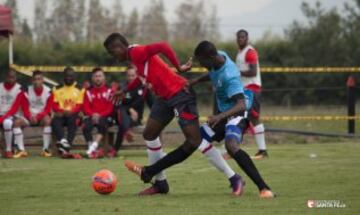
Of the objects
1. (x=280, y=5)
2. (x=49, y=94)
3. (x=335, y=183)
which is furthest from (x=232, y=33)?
(x=280, y=5)

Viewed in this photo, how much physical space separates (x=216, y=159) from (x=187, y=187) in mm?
921

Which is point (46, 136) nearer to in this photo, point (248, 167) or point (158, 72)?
point (158, 72)

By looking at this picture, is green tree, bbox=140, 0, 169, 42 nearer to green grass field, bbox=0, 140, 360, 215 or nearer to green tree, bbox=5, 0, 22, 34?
green tree, bbox=5, 0, 22, 34

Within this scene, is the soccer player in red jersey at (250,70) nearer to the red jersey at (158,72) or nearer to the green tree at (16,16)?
the red jersey at (158,72)

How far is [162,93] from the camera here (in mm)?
11750

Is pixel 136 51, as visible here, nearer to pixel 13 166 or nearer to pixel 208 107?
pixel 13 166

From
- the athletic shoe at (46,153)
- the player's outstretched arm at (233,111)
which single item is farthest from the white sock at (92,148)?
the player's outstretched arm at (233,111)

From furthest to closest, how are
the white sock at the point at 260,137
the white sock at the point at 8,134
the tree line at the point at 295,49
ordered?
the tree line at the point at 295,49, the white sock at the point at 8,134, the white sock at the point at 260,137

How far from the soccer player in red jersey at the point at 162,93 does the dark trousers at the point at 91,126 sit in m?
7.37

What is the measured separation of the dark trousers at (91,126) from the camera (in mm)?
19203

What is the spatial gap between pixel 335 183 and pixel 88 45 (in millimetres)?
23626

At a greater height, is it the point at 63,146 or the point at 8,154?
the point at 63,146

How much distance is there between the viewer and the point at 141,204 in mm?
10781

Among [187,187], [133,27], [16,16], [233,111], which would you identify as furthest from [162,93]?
[133,27]
